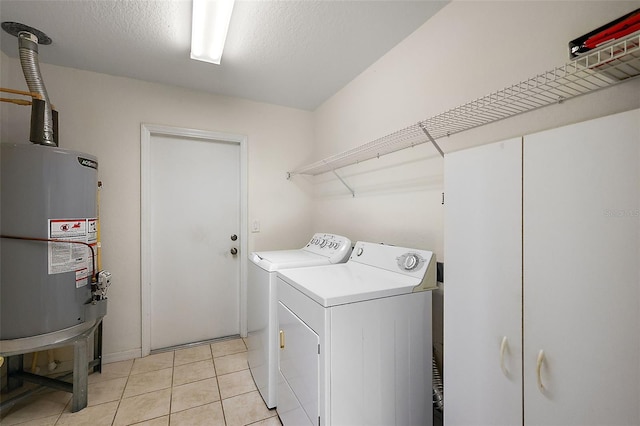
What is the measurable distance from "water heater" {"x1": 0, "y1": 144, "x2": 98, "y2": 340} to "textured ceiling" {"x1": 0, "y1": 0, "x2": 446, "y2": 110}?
0.83m

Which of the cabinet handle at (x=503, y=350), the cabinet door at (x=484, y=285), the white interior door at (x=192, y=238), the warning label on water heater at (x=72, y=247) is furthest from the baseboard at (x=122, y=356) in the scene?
the cabinet handle at (x=503, y=350)

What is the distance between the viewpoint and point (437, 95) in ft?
5.28

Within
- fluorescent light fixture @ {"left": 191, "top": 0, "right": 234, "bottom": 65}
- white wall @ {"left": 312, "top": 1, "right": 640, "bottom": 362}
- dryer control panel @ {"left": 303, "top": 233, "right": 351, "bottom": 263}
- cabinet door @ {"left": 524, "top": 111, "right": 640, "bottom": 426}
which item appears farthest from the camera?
dryer control panel @ {"left": 303, "top": 233, "right": 351, "bottom": 263}

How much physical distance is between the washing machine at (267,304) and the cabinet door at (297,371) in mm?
104

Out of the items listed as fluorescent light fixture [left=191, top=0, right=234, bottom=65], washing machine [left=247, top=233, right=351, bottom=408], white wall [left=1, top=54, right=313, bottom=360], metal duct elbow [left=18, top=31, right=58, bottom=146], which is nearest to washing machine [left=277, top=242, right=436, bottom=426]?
washing machine [left=247, top=233, right=351, bottom=408]

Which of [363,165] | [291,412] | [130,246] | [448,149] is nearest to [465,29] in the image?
[448,149]

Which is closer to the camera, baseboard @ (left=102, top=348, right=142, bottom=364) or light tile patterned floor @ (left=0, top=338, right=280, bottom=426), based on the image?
light tile patterned floor @ (left=0, top=338, right=280, bottom=426)

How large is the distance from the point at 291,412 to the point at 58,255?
1680 millimetres

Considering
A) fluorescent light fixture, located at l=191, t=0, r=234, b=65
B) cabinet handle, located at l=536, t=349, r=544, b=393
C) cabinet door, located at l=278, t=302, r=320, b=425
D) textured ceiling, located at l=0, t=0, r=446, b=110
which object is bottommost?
cabinet door, located at l=278, t=302, r=320, b=425

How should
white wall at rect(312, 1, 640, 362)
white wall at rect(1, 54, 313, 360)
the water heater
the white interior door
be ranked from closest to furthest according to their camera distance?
white wall at rect(312, 1, 640, 362), the water heater, white wall at rect(1, 54, 313, 360), the white interior door

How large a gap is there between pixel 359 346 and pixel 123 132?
102 inches

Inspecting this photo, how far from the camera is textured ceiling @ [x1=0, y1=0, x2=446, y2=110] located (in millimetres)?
1557

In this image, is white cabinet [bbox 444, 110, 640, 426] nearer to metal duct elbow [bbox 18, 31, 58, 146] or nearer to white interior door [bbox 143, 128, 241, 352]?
white interior door [bbox 143, 128, 241, 352]

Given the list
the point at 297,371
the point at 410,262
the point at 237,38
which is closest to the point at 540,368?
the point at 410,262
